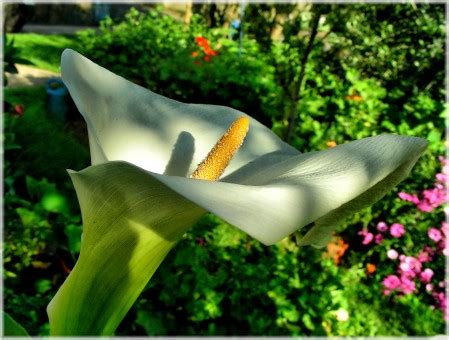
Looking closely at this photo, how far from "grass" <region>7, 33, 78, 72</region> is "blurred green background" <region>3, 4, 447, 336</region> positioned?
1.73ft

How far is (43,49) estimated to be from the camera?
15.4 ft

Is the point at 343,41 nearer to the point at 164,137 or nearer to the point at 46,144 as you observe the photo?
the point at 46,144

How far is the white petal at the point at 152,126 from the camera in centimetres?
56

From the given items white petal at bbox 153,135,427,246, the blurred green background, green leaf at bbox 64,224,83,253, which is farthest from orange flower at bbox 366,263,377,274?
white petal at bbox 153,135,427,246

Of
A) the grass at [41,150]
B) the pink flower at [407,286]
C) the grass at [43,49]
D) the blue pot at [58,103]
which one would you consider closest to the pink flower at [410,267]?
the pink flower at [407,286]

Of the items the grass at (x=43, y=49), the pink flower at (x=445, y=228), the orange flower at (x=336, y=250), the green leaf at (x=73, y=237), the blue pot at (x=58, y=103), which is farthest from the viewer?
the grass at (x=43, y=49)

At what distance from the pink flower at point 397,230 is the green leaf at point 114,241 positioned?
5.41 feet

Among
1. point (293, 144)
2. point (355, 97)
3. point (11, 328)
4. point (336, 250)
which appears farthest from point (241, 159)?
point (355, 97)

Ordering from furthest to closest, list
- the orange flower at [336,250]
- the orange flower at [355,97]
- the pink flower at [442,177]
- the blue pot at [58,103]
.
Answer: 1. the blue pot at [58,103]
2. the orange flower at [355,97]
3. the orange flower at [336,250]
4. the pink flower at [442,177]

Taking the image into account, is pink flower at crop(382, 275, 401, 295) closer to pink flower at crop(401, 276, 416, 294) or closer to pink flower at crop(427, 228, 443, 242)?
pink flower at crop(401, 276, 416, 294)

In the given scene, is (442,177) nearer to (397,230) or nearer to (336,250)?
(397,230)

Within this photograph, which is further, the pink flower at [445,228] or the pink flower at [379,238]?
the pink flower at [379,238]

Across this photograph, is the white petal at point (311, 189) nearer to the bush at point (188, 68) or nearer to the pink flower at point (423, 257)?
the pink flower at point (423, 257)

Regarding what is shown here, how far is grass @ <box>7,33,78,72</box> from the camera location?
4.13 metres
